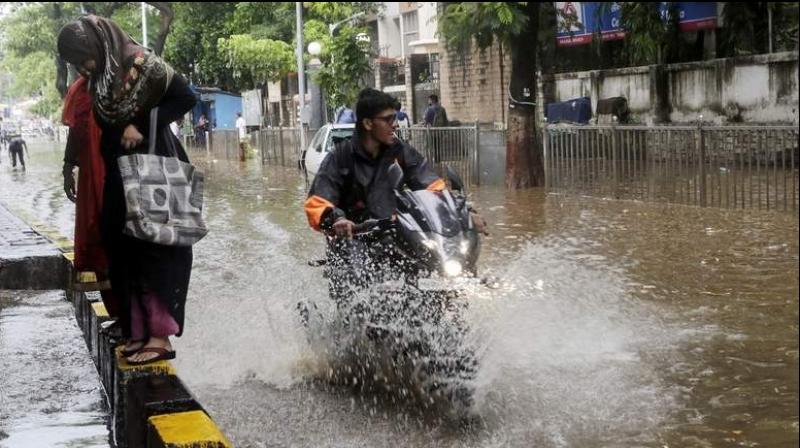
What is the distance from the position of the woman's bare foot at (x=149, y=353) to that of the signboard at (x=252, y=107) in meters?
39.6

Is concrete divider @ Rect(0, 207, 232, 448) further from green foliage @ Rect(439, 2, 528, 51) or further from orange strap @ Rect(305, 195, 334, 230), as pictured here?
green foliage @ Rect(439, 2, 528, 51)

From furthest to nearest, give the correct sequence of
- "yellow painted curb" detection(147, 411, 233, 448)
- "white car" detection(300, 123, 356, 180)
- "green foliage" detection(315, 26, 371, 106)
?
"green foliage" detection(315, 26, 371, 106) < "white car" detection(300, 123, 356, 180) < "yellow painted curb" detection(147, 411, 233, 448)

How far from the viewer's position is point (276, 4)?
34031mm

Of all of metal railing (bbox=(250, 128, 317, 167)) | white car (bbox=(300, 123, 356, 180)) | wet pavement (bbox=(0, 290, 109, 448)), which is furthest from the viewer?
metal railing (bbox=(250, 128, 317, 167))

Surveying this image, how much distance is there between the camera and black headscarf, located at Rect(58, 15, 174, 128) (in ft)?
13.7

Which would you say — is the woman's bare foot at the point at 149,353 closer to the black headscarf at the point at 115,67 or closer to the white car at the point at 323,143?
the black headscarf at the point at 115,67

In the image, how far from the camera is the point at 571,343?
6430 mm

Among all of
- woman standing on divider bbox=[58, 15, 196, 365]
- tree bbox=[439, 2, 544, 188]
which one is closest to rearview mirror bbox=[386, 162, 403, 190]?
woman standing on divider bbox=[58, 15, 196, 365]

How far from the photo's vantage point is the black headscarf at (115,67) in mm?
4172

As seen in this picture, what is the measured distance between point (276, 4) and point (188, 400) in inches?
1233

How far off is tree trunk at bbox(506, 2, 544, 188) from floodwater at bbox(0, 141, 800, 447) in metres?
3.78

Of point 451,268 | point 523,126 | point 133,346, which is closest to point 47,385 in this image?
point 133,346

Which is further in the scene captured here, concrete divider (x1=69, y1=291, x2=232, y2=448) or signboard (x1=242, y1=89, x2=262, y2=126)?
signboard (x1=242, y1=89, x2=262, y2=126)

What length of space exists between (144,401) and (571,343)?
10.6 feet
